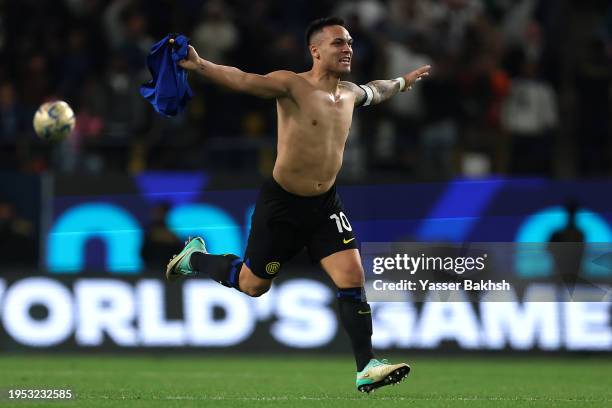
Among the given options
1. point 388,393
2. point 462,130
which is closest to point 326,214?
point 388,393

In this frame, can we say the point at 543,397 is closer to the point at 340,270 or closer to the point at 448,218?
the point at 340,270

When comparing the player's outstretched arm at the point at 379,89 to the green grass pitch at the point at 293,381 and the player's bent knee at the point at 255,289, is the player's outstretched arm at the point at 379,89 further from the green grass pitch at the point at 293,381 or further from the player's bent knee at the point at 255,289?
the green grass pitch at the point at 293,381

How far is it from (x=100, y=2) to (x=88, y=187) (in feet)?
10.7

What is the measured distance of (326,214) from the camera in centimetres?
978

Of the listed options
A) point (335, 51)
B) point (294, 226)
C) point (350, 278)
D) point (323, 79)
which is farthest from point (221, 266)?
point (335, 51)

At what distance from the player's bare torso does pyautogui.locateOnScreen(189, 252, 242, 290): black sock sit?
985mm

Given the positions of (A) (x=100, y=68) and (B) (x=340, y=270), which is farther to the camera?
(A) (x=100, y=68)

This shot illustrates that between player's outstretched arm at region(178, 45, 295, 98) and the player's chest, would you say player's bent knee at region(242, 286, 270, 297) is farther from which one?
player's outstretched arm at region(178, 45, 295, 98)

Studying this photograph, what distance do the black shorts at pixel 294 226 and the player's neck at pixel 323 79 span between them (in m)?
0.74

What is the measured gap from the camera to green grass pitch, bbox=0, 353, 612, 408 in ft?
31.7

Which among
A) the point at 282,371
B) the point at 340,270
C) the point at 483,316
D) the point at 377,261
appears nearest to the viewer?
the point at 340,270

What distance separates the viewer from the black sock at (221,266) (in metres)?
Result: 10.4

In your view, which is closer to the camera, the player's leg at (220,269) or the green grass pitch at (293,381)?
the green grass pitch at (293,381)

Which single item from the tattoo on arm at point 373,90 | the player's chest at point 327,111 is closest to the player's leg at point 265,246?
the player's chest at point 327,111
